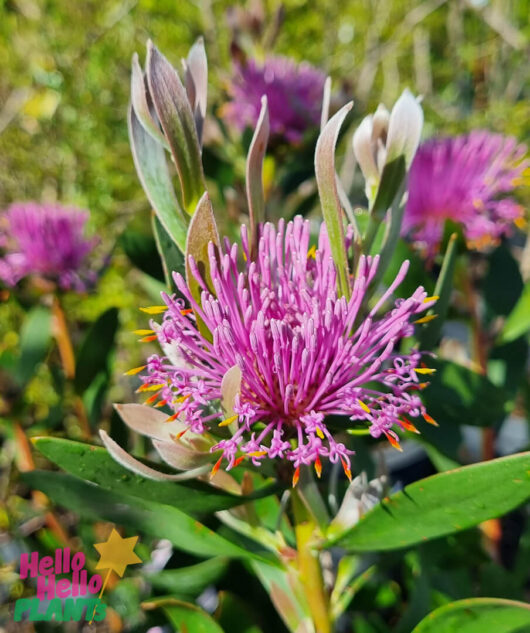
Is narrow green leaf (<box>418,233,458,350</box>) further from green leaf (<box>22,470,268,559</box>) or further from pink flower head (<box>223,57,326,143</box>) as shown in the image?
pink flower head (<box>223,57,326,143</box>)

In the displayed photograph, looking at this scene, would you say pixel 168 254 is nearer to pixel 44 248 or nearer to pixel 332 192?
pixel 332 192

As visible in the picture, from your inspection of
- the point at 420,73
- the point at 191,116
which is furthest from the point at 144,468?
the point at 420,73

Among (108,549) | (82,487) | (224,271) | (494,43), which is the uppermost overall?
(494,43)

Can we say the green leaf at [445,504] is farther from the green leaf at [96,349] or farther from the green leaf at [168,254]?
the green leaf at [96,349]

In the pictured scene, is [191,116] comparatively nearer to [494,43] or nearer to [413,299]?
[413,299]

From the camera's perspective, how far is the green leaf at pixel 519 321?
0.77 m

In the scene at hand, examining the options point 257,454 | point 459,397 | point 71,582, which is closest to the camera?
point 257,454

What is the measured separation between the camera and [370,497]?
0.46 m

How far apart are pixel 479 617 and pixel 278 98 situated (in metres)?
0.97

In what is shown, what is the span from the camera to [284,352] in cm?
41

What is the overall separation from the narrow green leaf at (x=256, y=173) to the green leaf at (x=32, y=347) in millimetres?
618

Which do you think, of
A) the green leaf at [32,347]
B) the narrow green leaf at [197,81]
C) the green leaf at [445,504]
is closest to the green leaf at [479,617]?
the green leaf at [445,504]

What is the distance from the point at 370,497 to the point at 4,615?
925mm

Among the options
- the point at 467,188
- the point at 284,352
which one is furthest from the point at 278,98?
the point at 284,352
